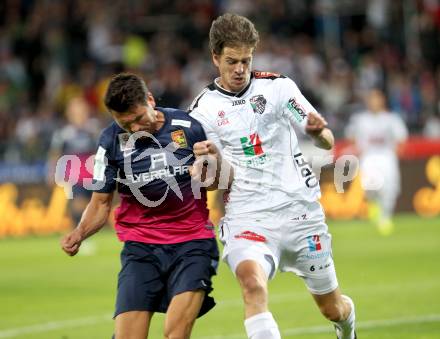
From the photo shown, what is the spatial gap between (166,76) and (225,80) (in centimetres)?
1613

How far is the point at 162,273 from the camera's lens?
24.4 feet

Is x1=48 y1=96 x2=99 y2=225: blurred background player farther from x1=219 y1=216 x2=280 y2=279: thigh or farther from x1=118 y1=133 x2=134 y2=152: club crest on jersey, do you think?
x1=219 y1=216 x2=280 y2=279: thigh

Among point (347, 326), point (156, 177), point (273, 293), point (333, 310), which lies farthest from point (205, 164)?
point (273, 293)

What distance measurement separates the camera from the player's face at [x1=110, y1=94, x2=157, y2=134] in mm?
7195

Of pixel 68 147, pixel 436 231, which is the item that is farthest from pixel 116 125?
pixel 436 231

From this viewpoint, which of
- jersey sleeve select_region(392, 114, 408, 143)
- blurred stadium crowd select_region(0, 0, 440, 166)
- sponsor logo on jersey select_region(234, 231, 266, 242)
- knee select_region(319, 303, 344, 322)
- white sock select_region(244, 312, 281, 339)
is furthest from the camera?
blurred stadium crowd select_region(0, 0, 440, 166)

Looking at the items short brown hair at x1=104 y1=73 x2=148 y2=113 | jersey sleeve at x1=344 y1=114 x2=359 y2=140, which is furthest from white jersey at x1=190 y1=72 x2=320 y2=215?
jersey sleeve at x1=344 y1=114 x2=359 y2=140

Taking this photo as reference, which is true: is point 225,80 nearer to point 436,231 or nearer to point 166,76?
point 436,231

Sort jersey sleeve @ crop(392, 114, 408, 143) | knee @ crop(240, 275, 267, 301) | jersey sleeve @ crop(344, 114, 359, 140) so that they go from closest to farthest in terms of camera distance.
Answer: knee @ crop(240, 275, 267, 301) → jersey sleeve @ crop(392, 114, 408, 143) → jersey sleeve @ crop(344, 114, 359, 140)

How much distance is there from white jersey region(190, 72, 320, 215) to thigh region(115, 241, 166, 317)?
2.24 feet

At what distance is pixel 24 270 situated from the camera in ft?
53.4

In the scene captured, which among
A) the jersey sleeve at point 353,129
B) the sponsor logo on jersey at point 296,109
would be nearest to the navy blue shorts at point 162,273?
the sponsor logo on jersey at point 296,109

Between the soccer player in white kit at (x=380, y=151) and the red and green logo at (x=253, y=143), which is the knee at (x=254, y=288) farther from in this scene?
the soccer player in white kit at (x=380, y=151)

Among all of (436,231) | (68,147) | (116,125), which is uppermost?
(116,125)
